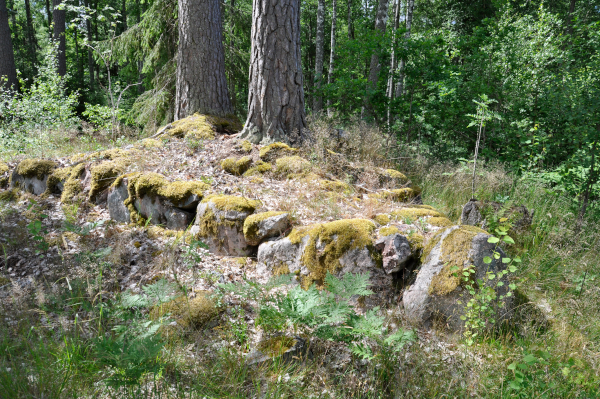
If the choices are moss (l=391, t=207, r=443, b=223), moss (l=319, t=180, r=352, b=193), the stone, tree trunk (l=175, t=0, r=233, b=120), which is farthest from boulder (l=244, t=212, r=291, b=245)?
tree trunk (l=175, t=0, r=233, b=120)

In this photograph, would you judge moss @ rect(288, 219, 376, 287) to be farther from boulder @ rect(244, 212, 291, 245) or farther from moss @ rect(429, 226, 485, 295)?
moss @ rect(429, 226, 485, 295)

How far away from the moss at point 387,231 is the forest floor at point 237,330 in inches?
18.8

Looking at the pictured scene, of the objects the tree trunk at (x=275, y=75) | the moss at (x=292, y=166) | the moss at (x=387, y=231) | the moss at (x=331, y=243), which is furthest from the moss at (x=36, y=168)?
the moss at (x=387, y=231)

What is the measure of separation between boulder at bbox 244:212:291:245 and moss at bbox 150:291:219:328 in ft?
3.20

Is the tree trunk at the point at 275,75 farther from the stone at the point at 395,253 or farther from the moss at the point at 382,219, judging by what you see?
the stone at the point at 395,253

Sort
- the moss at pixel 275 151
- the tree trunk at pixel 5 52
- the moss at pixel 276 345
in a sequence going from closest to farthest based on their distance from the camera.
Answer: the moss at pixel 276 345 → the moss at pixel 275 151 → the tree trunk at pixel 5 52

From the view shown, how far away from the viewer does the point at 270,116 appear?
5633mm

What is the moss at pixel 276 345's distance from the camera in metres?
2.44

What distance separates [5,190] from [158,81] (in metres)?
3.86

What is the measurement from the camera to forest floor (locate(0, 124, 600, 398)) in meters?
2.10

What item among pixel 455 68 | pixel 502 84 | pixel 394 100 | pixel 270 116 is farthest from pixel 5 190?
pixel 502 84

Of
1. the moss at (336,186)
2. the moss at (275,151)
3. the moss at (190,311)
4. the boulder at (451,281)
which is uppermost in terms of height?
the moss at (275,151)

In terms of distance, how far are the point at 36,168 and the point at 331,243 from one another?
552 cm

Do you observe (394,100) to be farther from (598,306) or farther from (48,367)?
(48,367)
